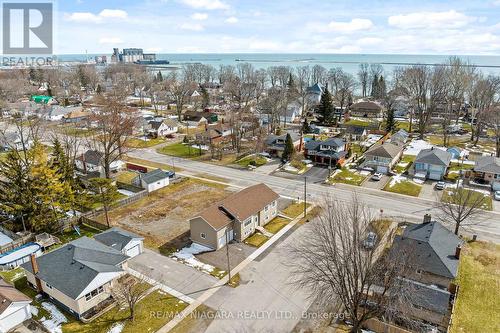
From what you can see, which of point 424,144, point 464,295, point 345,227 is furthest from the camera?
point 424,144

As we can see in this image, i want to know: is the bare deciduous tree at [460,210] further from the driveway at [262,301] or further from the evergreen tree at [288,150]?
the evergreen tree at [288,150]

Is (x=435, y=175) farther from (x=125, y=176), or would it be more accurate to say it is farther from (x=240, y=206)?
(x=125, y=176)

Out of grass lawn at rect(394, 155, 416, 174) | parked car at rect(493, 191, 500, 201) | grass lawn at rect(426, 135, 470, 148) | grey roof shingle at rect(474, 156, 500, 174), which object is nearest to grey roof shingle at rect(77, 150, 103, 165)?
grass lawn at rect(394, 155, 416, 174)

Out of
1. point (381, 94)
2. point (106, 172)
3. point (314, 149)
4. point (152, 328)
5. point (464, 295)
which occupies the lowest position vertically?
point (152, 328)

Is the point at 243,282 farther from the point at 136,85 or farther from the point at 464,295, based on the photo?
the point at 136,85

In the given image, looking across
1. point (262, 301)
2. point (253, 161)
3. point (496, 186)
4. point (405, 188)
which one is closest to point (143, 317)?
point (262, 301)

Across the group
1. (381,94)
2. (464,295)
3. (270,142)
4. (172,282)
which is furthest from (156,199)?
(381,94)

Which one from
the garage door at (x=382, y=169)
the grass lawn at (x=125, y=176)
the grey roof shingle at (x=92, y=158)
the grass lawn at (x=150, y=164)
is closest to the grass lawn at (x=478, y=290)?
the garage door at (x=382, y=169)
